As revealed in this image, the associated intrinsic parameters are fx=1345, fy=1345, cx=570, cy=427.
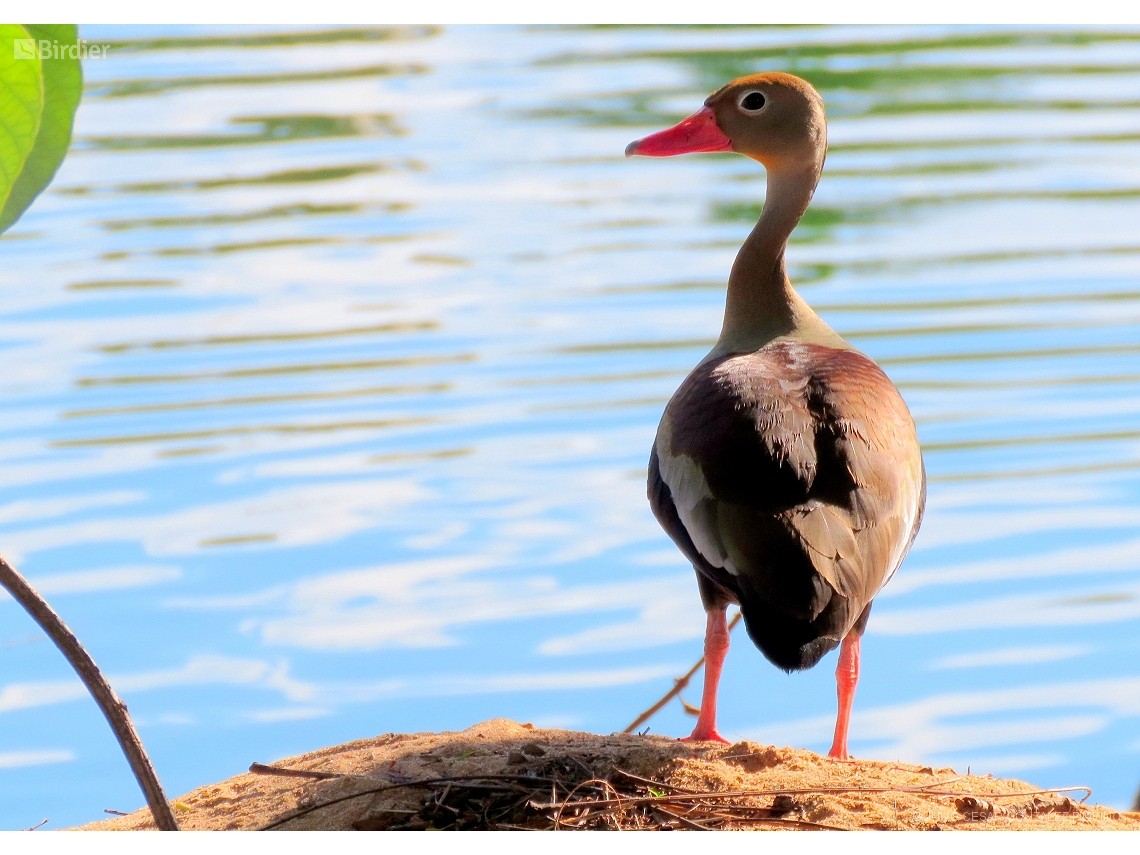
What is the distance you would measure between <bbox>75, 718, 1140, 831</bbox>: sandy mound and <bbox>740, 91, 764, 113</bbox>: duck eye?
179 centimetres

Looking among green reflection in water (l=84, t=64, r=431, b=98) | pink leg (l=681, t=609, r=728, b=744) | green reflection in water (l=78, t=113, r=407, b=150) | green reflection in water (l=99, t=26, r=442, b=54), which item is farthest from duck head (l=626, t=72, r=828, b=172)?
green reflection in water (l=84, t=64, r=431, b=98)

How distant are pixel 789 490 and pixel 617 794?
2.35 ft

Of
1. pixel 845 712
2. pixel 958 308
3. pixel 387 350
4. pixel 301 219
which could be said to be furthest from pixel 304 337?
pixel 845 712

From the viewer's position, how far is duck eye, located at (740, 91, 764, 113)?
3744 mm

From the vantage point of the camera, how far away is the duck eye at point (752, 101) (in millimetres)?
3744

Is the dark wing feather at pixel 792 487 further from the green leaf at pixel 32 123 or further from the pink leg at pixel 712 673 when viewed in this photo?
the green leaf at pixel 32 123

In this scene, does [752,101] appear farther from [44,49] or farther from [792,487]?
[44,49]

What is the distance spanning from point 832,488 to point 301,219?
27.2ft

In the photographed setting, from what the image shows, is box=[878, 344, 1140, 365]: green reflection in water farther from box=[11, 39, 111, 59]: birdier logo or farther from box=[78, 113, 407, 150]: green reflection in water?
box=[11, 39, 111, 59]: birdier logo

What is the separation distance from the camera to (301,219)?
34.4 feet

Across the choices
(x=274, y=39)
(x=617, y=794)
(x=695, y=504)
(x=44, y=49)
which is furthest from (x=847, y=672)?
(x=274, y=39)

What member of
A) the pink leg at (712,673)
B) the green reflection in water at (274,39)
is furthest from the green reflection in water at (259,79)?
the pink leg at (712,673)

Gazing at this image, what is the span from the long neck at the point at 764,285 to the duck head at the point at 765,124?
0.06 meters

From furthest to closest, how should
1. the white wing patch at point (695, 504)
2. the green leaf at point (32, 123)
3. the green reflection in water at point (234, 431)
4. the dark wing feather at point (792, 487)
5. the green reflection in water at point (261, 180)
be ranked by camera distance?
1. the green reflection in water at point (261, 180)
2. the green reflection in water at point (234, 431)
3. the white wing patch at point (695, 504)
4. the dark wing feather at point (792, 487)
5. the green leaf at point (32, 123)
